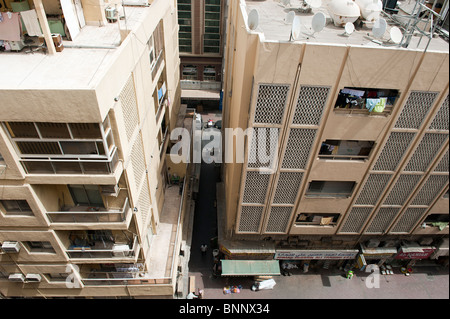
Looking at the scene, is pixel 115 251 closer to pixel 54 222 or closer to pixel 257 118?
pixel 54 222

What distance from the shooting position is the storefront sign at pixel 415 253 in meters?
21.9

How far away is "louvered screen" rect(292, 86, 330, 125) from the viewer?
13422mm

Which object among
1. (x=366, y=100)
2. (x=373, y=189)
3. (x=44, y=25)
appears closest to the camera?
(x=44, y=25)

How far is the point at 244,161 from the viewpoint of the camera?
52.8ft

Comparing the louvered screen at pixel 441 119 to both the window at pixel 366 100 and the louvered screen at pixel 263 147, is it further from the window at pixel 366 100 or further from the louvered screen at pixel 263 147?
the louvered screen at pixel 263 147

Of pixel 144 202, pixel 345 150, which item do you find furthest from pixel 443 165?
pixel 144 202

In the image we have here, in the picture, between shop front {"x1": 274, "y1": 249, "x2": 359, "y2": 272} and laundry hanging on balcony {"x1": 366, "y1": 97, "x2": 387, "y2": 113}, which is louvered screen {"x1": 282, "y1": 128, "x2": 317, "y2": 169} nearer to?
laundry hanging on balcony {"x1": 366, "y1": 97, "x2": 387, "y2": 113}

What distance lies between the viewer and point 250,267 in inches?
839

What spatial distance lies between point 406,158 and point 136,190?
14957 millimetres

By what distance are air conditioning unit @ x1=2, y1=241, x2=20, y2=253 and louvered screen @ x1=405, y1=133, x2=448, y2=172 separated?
21.3 metres

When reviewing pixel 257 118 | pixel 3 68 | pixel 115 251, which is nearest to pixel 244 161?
pixel 257 118

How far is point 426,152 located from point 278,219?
9.49m

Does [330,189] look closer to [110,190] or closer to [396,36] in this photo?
[396,36]

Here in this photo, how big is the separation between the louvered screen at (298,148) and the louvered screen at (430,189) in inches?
321
